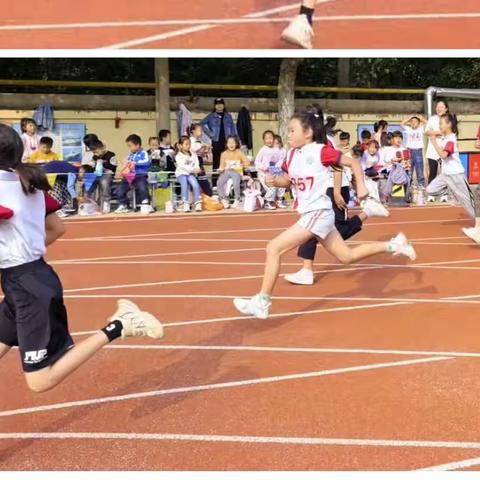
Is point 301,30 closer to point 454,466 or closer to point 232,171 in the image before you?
point 232,171

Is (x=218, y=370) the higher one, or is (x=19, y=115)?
(x=19, y=115)

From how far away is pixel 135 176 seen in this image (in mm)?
13062

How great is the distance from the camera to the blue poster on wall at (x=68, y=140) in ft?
51.9

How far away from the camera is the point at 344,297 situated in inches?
256

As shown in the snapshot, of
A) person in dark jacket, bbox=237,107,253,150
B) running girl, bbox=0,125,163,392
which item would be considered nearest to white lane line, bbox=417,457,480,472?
running girl, bbox=0,125,163,392

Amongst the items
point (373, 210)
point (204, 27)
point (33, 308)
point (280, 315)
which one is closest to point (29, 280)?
point (33, 308)

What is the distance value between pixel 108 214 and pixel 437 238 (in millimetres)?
5890

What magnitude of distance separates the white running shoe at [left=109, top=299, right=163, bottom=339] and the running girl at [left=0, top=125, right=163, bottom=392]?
286mm

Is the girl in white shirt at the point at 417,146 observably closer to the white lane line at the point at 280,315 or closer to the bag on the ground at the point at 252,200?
the bag on the ground at the point at 252,200

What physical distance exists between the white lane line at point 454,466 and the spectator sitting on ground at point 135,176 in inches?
405

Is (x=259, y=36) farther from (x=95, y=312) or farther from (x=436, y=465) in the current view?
(x=436, y=465)

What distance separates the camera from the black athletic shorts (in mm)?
3268

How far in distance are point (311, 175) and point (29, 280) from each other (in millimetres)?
2995

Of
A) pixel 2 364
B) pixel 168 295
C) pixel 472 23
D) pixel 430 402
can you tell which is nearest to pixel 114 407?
pixel 2 364
